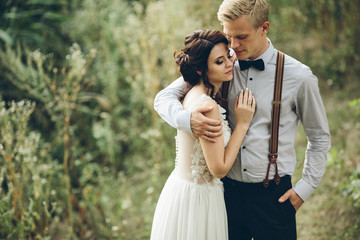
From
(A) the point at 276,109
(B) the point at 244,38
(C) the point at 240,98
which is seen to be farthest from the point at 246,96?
(B) the point at 244,38

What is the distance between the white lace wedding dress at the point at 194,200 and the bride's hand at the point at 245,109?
10 centimetres

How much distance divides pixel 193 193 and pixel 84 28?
340 cm

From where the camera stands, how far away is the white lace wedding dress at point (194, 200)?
1.80m

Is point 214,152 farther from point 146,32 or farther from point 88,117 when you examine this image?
point 88,117

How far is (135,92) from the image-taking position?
13.3ft

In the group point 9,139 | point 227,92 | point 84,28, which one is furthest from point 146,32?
point 227,92

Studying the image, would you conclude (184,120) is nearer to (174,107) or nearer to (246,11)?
(174,107)

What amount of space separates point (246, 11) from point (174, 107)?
603mm

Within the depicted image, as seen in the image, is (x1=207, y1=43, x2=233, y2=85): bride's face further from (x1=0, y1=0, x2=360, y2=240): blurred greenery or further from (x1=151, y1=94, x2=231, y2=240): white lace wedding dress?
(x1=0, y1=0, x2=360, y2=240): blurred greenery

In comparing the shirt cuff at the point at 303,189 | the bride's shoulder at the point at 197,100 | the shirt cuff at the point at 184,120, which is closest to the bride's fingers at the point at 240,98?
the bride's shoulder at the point at 197,100

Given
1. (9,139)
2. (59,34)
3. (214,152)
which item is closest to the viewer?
(214,152)

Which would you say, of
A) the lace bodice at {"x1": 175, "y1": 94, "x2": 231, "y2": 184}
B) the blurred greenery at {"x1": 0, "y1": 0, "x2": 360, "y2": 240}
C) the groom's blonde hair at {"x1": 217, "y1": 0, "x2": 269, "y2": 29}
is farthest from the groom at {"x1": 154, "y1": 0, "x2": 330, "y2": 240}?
the blurred greenery at {"x1": 0, "y1": 0, "x2": 360, "y2": 240}

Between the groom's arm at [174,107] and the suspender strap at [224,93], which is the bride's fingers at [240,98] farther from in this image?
the groom's arm at [174,107]

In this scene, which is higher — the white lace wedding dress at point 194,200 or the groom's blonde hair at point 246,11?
the groom's blonde hair at point 246,11
